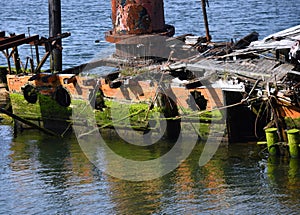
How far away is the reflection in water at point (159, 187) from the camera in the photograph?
18156mm

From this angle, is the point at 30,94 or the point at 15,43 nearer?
the point at 15,43

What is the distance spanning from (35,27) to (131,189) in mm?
29189

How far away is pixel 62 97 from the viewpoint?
79.2 feet

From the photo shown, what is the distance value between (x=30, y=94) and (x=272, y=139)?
26.7 feet

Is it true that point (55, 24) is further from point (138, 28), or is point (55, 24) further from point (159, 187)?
point (159, 187)

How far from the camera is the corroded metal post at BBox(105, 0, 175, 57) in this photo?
2459 cm

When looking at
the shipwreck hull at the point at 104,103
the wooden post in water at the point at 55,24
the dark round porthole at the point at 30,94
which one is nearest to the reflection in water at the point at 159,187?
the shipwreck hull at the point at 104,103

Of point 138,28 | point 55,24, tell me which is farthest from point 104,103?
point 55,24

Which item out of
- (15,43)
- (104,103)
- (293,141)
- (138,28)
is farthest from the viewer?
(138,28)

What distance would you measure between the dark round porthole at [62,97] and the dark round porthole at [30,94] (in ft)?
2.95

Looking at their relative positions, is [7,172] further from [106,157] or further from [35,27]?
[35,27]

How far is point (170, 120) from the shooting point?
874 inches

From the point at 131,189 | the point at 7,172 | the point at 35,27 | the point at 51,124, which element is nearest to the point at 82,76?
the point at 51,124

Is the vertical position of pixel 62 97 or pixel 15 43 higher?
pixel 15 43
